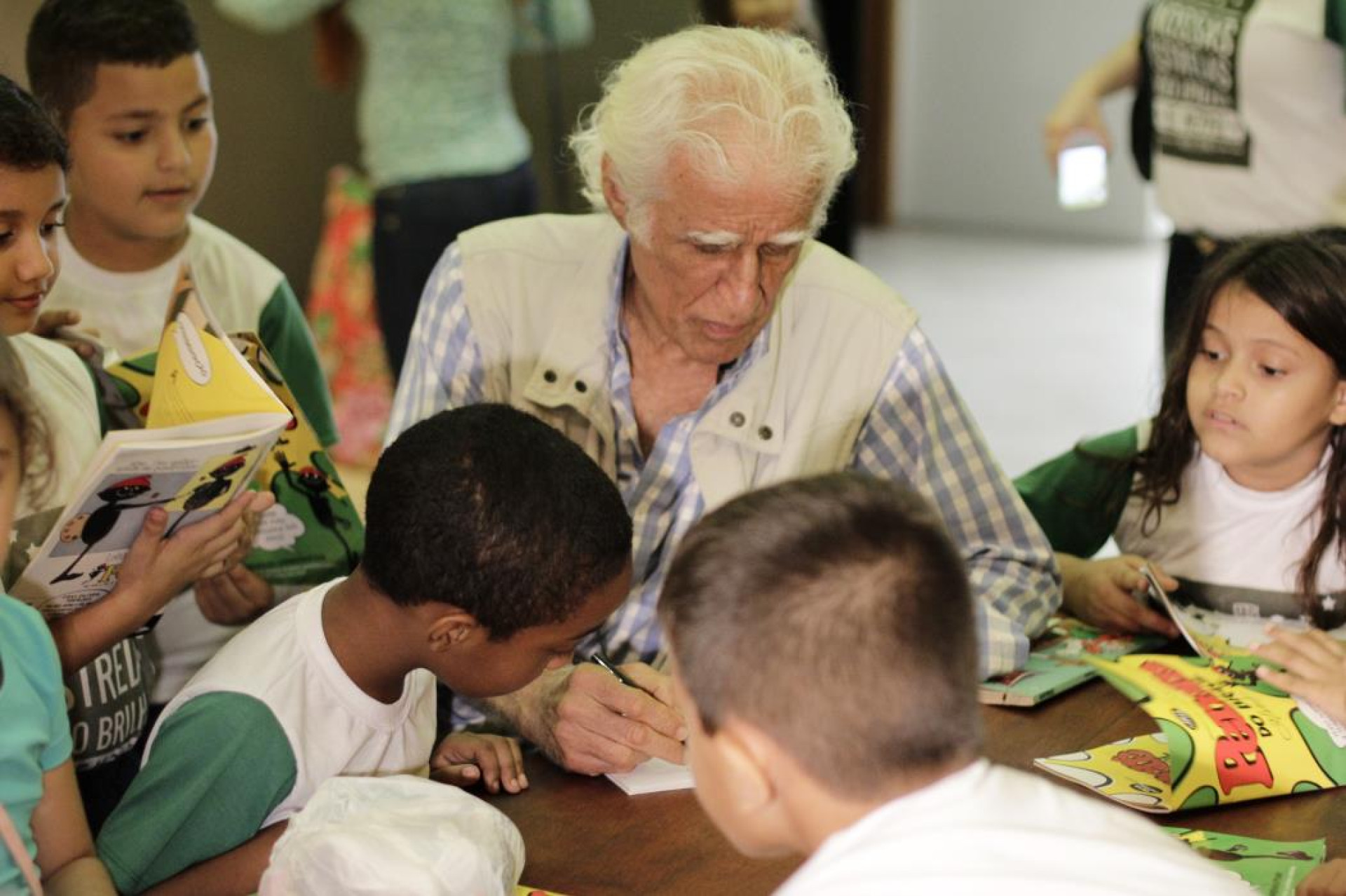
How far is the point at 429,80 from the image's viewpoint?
3.85m

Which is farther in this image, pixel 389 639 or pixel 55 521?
pixel 55 521

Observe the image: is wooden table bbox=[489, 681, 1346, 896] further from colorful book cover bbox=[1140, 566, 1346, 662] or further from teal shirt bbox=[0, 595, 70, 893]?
teal shirt bbox=[0, 595, 70, 893]

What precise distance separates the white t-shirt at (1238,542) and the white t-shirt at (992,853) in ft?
3.83

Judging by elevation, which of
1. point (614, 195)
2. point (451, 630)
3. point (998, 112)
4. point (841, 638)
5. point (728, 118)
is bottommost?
point (998, 112)

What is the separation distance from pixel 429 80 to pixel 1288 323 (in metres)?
2.30

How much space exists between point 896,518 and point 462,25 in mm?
2890

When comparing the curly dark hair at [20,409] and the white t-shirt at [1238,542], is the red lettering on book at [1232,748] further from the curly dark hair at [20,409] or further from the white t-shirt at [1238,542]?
the curly dark hair at [20,409]

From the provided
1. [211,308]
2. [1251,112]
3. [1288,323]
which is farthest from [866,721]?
[1251,112]

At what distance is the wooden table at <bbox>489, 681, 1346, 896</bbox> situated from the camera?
1.55m

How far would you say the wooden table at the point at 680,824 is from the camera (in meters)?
1.55

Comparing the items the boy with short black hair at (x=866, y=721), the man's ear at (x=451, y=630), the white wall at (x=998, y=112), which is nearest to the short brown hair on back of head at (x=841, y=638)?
the boy with short black hair at (x=866, y=721)

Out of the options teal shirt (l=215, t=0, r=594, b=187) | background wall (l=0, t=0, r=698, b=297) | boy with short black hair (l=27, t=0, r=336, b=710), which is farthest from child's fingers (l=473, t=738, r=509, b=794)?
background wall (l=0, t=0, r=698, b=297)

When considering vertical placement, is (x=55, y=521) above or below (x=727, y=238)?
below

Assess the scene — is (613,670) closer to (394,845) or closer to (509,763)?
(509,763)
